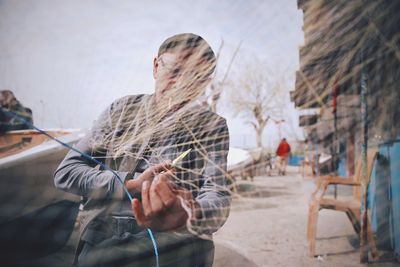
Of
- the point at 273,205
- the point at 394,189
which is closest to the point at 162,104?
the point at 394,189

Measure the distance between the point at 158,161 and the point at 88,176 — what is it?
0.48 ft

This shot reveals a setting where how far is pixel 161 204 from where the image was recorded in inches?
17.5

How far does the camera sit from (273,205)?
111 inches

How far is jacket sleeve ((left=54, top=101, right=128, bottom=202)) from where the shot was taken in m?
0.52

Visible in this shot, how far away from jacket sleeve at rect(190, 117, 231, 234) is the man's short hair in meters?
0.15

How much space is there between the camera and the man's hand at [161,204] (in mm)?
445

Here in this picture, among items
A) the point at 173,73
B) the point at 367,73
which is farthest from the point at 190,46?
the point at 367,73

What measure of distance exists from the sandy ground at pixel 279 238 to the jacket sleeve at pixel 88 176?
1.90 feet

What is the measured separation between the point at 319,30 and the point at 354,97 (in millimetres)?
1815

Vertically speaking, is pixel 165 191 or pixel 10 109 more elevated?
pixel 10 109

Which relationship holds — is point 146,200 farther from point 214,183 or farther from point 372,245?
point 372,245

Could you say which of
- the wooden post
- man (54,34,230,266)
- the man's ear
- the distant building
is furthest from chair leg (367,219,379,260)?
the man's ear

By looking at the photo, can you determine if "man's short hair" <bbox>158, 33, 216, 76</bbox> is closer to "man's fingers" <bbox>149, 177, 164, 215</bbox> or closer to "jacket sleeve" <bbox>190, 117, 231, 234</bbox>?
"jacket sleeve" <bbox>190, 117, 231, 234</bbox>

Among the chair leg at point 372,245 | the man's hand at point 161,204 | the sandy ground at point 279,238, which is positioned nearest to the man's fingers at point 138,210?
the man's hand at point 161,204
